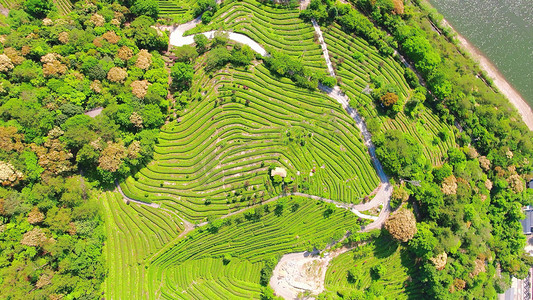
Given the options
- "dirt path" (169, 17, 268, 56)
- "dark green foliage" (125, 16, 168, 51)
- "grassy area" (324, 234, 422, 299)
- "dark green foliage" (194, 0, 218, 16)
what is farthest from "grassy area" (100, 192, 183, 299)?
"dark green foliage" (194, 0, 218, 16)

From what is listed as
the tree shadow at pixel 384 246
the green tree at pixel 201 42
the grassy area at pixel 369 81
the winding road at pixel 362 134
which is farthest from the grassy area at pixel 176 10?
the tree shadow at pixel 384 246

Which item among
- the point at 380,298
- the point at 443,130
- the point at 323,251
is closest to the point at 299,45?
the point at 443,130

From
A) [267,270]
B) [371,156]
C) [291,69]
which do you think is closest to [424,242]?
[371,156]

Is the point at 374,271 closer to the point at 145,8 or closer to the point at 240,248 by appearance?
the point at 240,248

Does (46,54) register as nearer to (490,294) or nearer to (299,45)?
(299,45)

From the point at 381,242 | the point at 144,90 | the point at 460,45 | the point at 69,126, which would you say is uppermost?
the point at 460,45

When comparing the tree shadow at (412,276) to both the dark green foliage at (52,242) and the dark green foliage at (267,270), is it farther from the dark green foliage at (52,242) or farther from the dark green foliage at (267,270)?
the dark green foliage at (52,242)

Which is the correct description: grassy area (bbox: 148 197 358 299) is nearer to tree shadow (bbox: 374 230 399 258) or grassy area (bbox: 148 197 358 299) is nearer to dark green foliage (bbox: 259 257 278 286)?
dark green foliage (bbox: 259 257 278 286)
